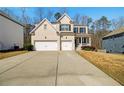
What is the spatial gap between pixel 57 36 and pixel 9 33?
8599 mm

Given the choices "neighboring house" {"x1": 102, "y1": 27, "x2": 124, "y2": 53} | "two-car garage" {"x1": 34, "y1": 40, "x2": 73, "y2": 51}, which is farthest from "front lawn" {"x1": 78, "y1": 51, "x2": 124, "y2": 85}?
"two-car garage" {"x1": 34, "y1": 40, "x2": 73, "y2": 51}

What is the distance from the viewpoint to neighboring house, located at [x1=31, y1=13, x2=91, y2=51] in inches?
1777

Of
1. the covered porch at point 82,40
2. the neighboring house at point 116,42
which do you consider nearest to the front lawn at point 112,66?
the neighboring house at point 116,42

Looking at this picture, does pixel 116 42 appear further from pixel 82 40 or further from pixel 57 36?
pixel 57 36

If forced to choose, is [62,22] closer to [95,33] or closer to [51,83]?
[95,33]

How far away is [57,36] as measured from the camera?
1805 inches

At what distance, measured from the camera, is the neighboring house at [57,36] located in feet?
148

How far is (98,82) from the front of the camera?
11.4m

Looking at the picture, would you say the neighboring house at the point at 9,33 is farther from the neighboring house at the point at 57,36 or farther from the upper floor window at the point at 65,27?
the upper floor window at the point at 65,27

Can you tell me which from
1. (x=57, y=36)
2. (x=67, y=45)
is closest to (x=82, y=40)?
(x=67, y=45)
